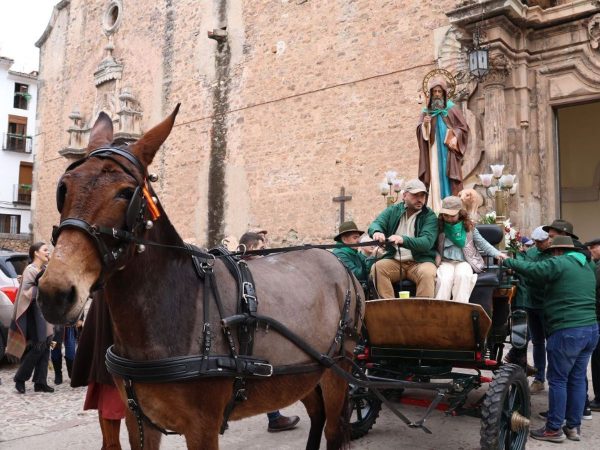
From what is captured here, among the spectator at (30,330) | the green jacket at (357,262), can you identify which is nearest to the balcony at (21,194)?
the spectator at (30,330)

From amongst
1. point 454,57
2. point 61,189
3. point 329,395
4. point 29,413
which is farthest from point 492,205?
point 61,189

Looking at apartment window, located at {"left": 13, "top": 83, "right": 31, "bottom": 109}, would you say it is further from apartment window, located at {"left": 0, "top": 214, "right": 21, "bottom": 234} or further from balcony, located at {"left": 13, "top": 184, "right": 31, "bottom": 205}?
apartment window, located at {"left": 0, "top": 214, "right": 21, "bottom": 234}

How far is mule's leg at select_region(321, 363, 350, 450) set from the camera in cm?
388

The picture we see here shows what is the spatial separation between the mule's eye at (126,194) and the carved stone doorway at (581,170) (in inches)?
595

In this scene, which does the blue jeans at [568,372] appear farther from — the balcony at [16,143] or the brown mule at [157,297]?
the balcony at [16,143]

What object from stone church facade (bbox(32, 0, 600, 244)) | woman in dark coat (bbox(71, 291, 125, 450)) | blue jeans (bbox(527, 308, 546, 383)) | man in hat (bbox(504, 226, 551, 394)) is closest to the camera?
woman in dark coat (bbox(71, 291, 125, 450))

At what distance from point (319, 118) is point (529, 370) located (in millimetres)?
9833

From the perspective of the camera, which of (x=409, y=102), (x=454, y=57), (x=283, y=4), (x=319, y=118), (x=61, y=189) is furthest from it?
(x=283, y=4)

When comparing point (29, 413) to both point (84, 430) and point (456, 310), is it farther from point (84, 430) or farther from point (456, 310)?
point (456, 310)

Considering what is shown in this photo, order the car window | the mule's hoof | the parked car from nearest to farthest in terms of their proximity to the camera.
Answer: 1. the mule's hoof
2. the parked car
3. the car window

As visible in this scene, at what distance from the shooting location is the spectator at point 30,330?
707cm

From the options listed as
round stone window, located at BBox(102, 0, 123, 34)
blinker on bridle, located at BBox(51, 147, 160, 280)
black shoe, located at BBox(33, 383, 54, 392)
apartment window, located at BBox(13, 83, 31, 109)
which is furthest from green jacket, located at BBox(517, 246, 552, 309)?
apartment window, located at BBox(13, 83, 31, 109)

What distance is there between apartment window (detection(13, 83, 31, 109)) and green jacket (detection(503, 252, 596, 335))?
36222mm

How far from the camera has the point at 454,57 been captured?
1164 centimetres
